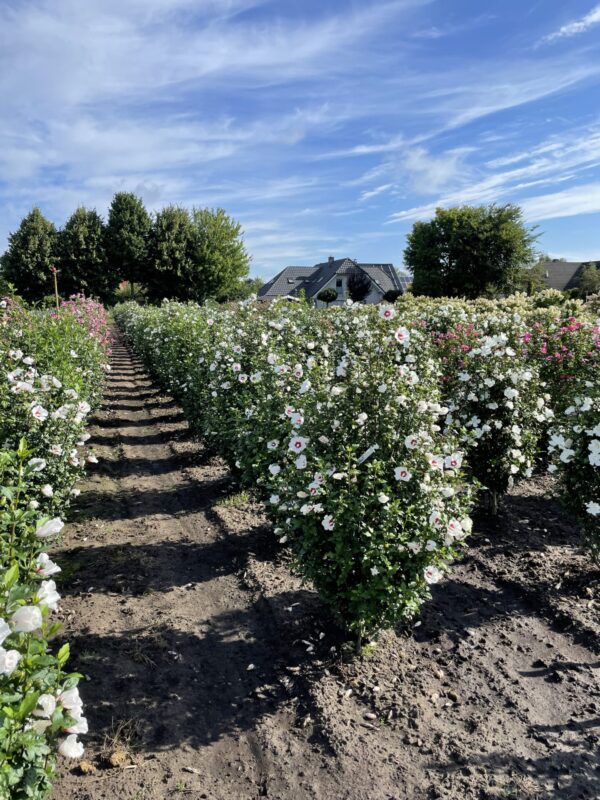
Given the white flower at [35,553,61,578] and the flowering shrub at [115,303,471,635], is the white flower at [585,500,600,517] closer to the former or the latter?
the flowering shrub at [115,303,471,635]

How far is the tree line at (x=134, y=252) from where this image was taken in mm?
33125

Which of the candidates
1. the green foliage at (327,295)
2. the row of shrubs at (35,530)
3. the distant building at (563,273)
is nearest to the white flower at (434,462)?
the row of shrubs at (35,530)

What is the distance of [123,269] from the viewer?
35.6m

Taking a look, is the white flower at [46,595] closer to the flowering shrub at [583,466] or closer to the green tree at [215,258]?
the flowering shrub at [583,466]

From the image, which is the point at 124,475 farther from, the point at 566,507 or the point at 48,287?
the point at 48,287

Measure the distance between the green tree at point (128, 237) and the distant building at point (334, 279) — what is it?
11736mm

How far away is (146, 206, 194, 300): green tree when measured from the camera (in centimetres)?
3491

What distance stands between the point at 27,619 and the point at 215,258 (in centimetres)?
3587

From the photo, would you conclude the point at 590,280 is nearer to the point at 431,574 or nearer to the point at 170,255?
the point at 170,255

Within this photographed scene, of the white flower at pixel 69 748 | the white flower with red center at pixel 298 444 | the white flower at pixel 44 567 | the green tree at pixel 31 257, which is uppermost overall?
the green tree at pixel 31 257

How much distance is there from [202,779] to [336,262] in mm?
49942

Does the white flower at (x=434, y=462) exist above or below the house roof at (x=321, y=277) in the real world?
below

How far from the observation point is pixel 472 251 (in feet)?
112

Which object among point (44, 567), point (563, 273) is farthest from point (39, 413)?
point (563, 273)
